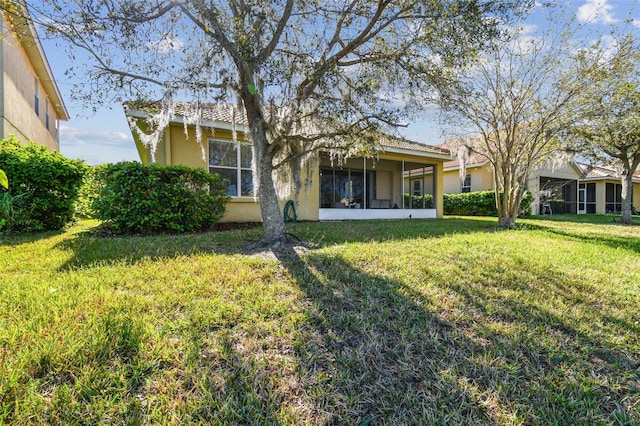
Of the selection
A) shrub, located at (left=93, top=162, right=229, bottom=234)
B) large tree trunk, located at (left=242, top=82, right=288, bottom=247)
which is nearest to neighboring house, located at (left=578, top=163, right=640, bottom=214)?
large tree trunk, located at (left=242, top=82, right=288, bottom=247)

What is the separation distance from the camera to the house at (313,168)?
762 cm

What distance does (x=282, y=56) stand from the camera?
5.15m

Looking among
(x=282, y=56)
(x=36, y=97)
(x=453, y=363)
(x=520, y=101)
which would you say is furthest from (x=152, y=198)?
(x=36, y=97)

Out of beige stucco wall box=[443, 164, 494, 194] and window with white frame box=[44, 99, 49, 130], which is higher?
window with white frame box=[44, 99, 49, 130]

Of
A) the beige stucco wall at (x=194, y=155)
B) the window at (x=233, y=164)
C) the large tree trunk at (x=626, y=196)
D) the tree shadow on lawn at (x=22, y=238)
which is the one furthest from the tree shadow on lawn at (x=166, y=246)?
the large tree trunk at (x=626, y=196)

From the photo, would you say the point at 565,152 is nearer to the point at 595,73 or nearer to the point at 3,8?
the point at 595,73

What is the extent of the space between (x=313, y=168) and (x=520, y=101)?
5.46 meters

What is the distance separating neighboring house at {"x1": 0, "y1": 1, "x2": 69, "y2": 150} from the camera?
27.5 feet

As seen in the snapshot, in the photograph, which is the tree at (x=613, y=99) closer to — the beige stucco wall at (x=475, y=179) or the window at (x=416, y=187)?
the beige stucco wall at (x=475, y=179)

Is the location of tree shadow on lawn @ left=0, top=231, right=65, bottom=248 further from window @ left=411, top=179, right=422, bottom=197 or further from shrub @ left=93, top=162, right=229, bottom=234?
window @ left=411, top=179, right=422, bottom=197

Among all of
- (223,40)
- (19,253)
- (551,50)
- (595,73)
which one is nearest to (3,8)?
(223,40)

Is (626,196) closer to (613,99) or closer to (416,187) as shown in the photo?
(613,99)

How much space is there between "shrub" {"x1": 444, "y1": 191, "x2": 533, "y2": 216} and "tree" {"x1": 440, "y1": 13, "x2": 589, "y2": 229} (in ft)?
24.1

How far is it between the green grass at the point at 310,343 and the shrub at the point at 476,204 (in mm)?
12412
